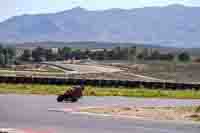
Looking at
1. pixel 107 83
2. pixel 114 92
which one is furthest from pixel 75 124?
pixel 107 83

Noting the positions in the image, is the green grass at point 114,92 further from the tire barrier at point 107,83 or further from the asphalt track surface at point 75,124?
the asphalt track surface at point 75,124

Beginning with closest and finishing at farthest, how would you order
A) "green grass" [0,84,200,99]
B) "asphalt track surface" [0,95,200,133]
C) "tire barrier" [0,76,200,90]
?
"asphalt track surface" [0,95,200,133] → "green grass" [0,84,200,99] → "tire barrier" [0,76,200,90]

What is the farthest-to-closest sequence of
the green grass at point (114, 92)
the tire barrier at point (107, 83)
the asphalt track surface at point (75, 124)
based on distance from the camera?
the tire barrier at point (107, 83) < the green grass at point (114, 92) < the asphalt track surface at point (75, 124)

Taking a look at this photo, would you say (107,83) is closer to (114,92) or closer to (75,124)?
(114,92)

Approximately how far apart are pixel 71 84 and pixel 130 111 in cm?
2604

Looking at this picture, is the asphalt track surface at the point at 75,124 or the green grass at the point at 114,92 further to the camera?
the green grass at the point at 114,92

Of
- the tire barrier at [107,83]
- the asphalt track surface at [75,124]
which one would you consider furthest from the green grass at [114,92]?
the asphalt track surface at [75,124]

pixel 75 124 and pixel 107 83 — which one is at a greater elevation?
pixel 75 124

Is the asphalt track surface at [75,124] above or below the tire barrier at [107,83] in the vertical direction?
above

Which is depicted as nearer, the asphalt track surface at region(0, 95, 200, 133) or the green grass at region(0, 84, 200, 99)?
the asphalt track surface at region(0, 95, 200, 133)

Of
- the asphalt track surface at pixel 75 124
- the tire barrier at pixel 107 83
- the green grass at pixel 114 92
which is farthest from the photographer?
the tire barrier at pixel 107 83

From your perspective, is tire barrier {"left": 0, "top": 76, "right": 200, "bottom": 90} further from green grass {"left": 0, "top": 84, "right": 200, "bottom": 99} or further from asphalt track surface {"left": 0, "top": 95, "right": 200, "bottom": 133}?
asphalt track surface {"left": 0, "top": 95, "right": 200, "bottom": 133}

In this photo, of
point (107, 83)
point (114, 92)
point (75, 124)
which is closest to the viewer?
point (75, 124)

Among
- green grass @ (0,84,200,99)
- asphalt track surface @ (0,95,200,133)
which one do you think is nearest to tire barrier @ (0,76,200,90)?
green grass @ (0,84,200,99)
